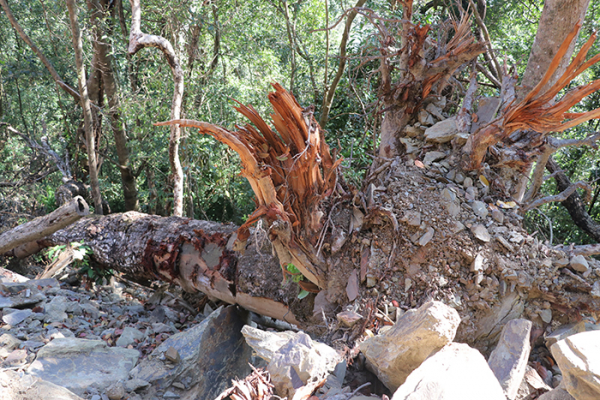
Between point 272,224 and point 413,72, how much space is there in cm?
165

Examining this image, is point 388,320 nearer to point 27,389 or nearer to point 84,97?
point 27,389

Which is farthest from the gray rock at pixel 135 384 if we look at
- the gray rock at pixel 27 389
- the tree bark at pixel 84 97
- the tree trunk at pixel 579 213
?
the tree trunk at pixel 579 213

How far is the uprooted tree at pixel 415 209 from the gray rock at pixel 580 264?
5 centimetres

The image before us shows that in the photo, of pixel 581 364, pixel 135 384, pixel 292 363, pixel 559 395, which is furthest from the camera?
pixel 135 384

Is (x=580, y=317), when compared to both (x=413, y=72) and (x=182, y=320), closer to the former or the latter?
(x=413, y=72)

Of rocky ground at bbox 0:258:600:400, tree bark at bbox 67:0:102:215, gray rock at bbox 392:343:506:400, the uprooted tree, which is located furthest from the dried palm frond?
tree bark at bbox 67:0:102:215

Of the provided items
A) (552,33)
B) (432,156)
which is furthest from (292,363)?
(552,33)

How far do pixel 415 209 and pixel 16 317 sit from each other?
10.3 ft

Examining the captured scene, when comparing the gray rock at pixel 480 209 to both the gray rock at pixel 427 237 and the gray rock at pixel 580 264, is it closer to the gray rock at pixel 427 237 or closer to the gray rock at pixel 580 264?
the gray rock at pixel 427 237

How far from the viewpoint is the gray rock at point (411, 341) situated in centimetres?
188

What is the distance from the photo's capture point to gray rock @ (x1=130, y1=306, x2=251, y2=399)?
2830 millimetres

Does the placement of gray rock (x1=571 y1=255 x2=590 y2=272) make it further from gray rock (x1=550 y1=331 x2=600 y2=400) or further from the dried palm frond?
the dried palm frond

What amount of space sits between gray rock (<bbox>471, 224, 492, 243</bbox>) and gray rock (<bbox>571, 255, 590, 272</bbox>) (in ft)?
1.79

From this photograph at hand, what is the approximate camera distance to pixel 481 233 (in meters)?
2.78
